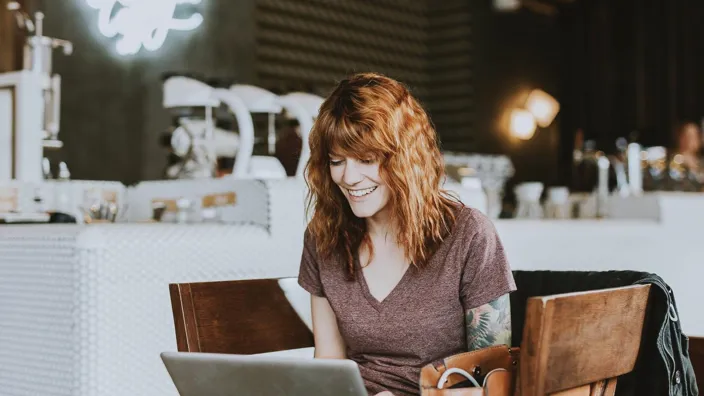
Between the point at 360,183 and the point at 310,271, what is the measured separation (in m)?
0.25

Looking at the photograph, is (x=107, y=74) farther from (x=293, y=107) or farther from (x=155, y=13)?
(x=293, y=107)

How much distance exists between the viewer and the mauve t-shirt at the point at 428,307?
171 centimetres

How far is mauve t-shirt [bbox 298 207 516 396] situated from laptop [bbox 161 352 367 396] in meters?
0.49

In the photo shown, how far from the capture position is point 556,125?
1015 centimetres

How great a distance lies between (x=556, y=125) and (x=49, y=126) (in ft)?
24.8

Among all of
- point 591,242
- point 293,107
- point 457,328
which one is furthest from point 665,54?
point 457,328

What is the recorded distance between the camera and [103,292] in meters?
1.83

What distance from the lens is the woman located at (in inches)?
67.1

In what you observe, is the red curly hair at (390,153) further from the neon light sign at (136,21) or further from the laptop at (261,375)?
the neon light sign at (136,21)

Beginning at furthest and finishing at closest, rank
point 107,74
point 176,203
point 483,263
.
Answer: point 107,74 → point 176,203 → point 483,263

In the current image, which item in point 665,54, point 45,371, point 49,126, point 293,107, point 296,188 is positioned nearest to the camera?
point 45,371

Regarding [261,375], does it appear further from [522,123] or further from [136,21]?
[522,123]

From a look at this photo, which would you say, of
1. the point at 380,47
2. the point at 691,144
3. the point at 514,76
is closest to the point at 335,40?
the point at 380,47

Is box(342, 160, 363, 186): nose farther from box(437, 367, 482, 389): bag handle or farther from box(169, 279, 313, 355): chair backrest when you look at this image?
box(437, 367, 482, 389): bag handle
